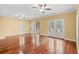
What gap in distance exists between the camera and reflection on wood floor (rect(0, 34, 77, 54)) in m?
2.17

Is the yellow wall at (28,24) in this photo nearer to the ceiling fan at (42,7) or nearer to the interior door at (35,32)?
the interior door at (35,32)

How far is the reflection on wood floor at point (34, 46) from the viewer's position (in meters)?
2.17

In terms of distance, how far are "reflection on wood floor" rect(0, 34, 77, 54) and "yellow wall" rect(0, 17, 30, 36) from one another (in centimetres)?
11

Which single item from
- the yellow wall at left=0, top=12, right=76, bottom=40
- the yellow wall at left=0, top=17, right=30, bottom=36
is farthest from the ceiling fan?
the yellow wall at left=0, top=17, right=30, bottom=36

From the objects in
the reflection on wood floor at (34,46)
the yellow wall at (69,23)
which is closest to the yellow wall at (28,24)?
the yellow wall at (69,23)

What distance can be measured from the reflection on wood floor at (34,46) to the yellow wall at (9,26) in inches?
4.2

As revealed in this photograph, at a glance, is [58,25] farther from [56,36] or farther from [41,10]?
[41,10]

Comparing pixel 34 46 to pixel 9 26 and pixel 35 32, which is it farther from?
pixel 9 26

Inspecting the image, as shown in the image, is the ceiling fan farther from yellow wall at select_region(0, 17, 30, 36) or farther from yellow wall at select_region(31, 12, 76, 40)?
yellow wall at select_region(0, 17, 30, 36)

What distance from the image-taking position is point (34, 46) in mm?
2293

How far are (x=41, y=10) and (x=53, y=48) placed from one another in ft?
2.41

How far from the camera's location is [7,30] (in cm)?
221
